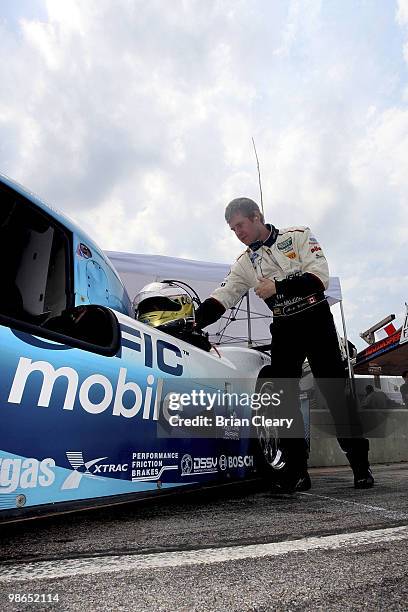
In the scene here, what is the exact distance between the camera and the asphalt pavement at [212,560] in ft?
3.04

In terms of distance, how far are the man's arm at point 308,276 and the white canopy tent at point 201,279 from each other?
4074mm

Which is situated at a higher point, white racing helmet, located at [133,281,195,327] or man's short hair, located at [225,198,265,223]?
man's short hair, located at [225,198,265,223]

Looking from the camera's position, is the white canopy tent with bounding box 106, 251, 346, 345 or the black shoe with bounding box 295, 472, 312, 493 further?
the white canopy tent with bounding box 106, 251, 346, 345

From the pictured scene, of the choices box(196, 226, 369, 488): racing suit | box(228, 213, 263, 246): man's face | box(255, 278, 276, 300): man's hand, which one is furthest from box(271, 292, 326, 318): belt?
box(228, 213, 263, 246): man's face

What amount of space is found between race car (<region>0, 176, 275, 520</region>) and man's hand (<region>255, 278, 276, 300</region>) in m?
0.44

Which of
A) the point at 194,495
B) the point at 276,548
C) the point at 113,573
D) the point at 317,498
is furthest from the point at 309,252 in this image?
the point at 113,573

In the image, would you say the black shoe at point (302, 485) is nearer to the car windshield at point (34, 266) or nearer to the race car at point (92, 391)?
the race car at point (92, 391)

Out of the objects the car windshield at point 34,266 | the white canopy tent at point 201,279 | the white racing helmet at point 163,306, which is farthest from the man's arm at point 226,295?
the white canopy tent at point 201,279

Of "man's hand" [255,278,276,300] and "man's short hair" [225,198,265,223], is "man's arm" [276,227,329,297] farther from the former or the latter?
"man's short hair" [225,198,265,223]

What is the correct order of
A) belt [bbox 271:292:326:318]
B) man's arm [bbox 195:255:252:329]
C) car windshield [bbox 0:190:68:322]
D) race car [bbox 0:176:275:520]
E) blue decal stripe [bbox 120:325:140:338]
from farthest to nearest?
1. man's arm [bbox 195:255:252:329]
2. belt [bbox 271:292:326:318]
3. car windshield [bbox 0:190:68:322]
4. blue decal stripe [bbox 120:325:140:338]
5. race car [bbox 0:176:275:520]

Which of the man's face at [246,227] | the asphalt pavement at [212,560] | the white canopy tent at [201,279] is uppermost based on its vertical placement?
the white canopy tent at [201,279]

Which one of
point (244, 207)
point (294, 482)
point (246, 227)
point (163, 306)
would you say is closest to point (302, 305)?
point (246, 227)

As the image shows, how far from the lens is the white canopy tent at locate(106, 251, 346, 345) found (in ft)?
24.1

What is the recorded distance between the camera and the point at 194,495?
2.89 meters
